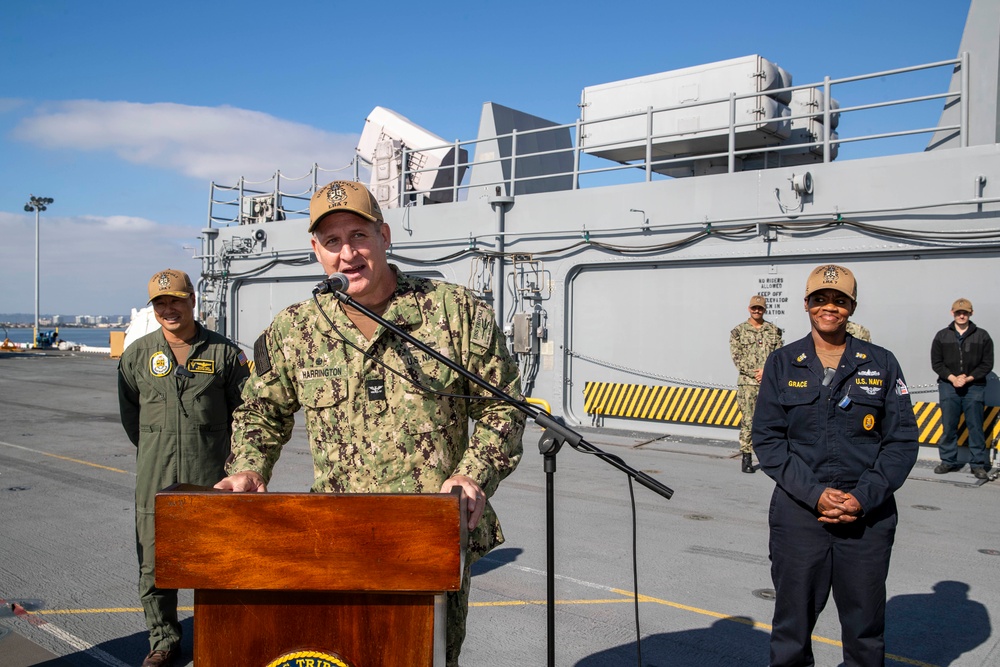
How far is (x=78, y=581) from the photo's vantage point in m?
5.34

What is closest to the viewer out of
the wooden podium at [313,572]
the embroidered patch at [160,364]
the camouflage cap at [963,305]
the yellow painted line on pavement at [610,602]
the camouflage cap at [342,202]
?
the wooden podium at [313,572]

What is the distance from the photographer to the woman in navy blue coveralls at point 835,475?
329 centimetres

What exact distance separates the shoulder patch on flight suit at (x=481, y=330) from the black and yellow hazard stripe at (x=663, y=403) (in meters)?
9.73

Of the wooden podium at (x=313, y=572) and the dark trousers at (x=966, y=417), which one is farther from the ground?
the wooden podium at (x=313, y=572)

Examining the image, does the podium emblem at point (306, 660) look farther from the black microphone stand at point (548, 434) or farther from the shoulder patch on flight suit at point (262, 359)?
the shoulder patch on flight suit at point (262, 359)

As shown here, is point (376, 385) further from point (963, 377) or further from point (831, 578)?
point (963, 377)

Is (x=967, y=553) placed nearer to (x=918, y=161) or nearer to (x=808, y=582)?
(x=808, y=582)

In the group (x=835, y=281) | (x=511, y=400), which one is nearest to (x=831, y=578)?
(x=835, y=281)

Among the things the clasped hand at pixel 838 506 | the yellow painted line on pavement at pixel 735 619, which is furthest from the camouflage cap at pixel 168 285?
the clasped hand at pixel 838 506

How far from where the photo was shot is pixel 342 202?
2.43 m

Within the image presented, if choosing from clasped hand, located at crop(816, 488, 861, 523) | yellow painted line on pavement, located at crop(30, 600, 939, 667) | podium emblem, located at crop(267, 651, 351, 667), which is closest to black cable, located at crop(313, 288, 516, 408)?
podium emblem, located at crop(267, 651, 351, 667)

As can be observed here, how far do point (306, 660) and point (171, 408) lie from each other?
2.74 metres

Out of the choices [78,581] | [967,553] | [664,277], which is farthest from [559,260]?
[78,581]

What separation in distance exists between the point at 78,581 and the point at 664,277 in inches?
367
